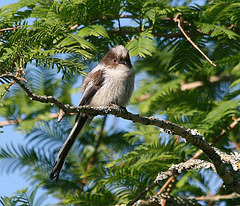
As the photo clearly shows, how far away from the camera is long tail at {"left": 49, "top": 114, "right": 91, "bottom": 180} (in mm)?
3018

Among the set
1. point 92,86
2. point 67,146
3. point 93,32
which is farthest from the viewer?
point 92,86

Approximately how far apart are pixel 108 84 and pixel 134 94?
19.2 inches

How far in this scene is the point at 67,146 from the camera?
3.18 meters

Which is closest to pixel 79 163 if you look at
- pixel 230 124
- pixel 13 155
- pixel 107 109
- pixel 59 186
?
pixel 59 186

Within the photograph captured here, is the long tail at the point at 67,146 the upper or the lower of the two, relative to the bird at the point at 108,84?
lower

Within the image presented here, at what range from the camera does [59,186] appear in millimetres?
3191

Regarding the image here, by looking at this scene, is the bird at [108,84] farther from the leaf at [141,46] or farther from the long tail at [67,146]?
the leaf at [141,46]

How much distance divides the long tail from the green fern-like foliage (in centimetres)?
19

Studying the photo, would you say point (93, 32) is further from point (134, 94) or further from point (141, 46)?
point (134, 94)

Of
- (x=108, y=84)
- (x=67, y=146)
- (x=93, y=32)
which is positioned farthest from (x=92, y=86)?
(x=93, y=32)

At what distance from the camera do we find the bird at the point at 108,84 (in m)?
3.37

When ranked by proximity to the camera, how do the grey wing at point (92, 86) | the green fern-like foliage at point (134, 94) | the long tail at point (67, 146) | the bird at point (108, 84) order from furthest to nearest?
the grey wing at point (92, 86) → the bird at point (108, 84) → the long tail at point (67, 146) → the green fern-like foliage at point (134, 94)

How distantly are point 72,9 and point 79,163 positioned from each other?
1.59m

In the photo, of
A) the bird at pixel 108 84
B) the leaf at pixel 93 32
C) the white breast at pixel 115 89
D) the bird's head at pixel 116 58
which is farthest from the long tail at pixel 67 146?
the leaf at pixel 93 32
